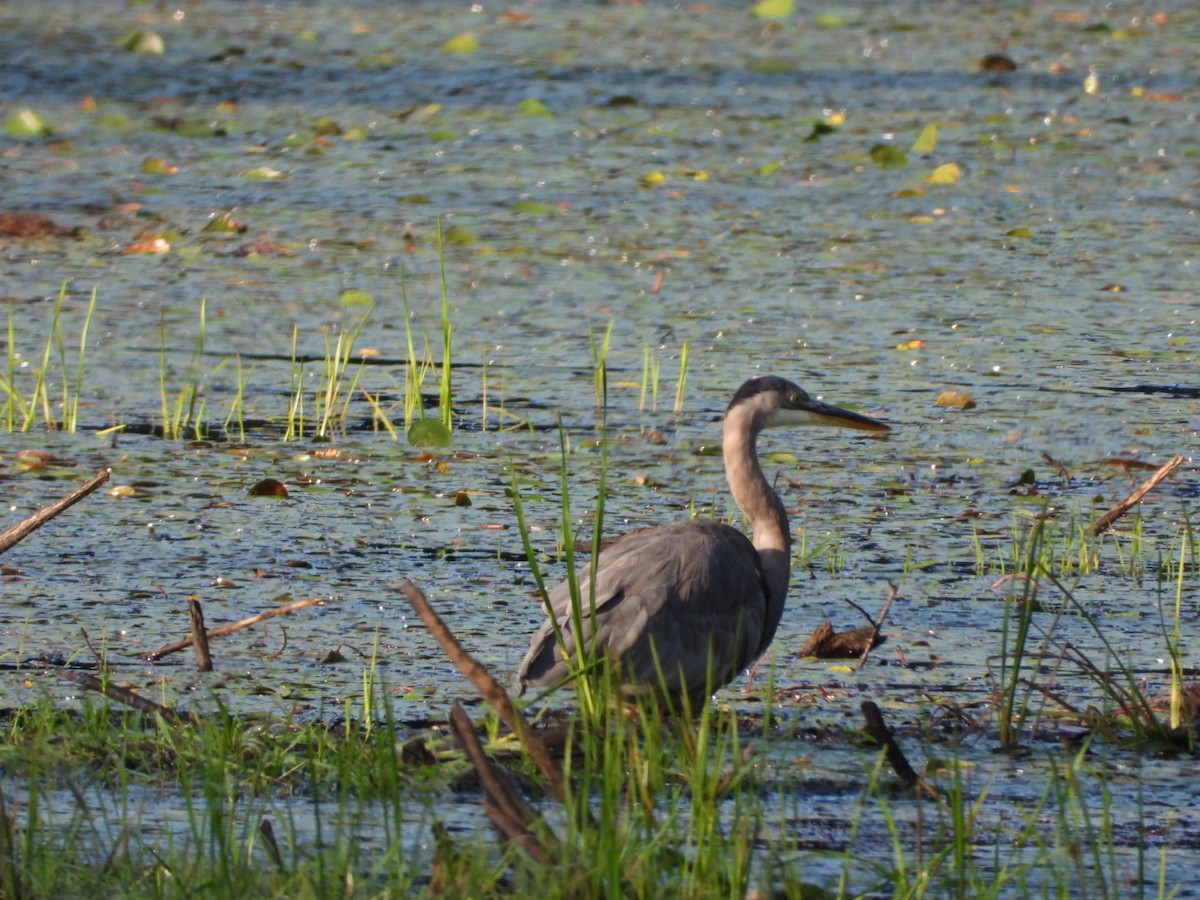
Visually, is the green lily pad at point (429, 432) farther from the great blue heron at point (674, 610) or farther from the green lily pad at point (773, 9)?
the green lily pad at point (773, 9)

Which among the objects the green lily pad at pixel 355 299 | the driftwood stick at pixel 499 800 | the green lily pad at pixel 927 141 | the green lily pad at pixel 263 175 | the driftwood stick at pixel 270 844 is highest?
the green lily pad at pixel 927 141

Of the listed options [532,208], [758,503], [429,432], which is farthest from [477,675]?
[532,208]

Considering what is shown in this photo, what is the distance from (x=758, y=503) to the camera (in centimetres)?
493

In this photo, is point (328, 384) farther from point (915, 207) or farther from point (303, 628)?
point (915, 207)

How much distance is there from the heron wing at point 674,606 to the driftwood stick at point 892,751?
59 cm

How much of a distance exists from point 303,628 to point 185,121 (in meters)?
5.71

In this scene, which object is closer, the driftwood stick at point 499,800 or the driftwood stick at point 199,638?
the driftwood stick at point 499,800

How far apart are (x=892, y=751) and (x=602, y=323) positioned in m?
3.84

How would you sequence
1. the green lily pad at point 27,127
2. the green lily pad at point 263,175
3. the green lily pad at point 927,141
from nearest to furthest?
the green lily pad at point 263,175 → the green lily pad at point 927,141 → the green lily pad at point 27,127

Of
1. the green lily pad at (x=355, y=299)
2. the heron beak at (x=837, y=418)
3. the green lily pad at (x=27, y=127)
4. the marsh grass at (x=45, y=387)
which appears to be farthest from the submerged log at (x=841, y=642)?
the green lily pad at (x=27, y=127)

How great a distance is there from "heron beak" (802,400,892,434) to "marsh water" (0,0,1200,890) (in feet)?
0.85

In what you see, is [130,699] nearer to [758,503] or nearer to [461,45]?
[758,503]

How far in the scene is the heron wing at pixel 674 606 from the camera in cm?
435

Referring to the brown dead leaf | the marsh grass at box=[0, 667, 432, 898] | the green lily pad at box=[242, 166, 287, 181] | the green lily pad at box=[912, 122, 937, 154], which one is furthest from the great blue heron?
the green lily pad at box=[912, 122, 937, 154]
